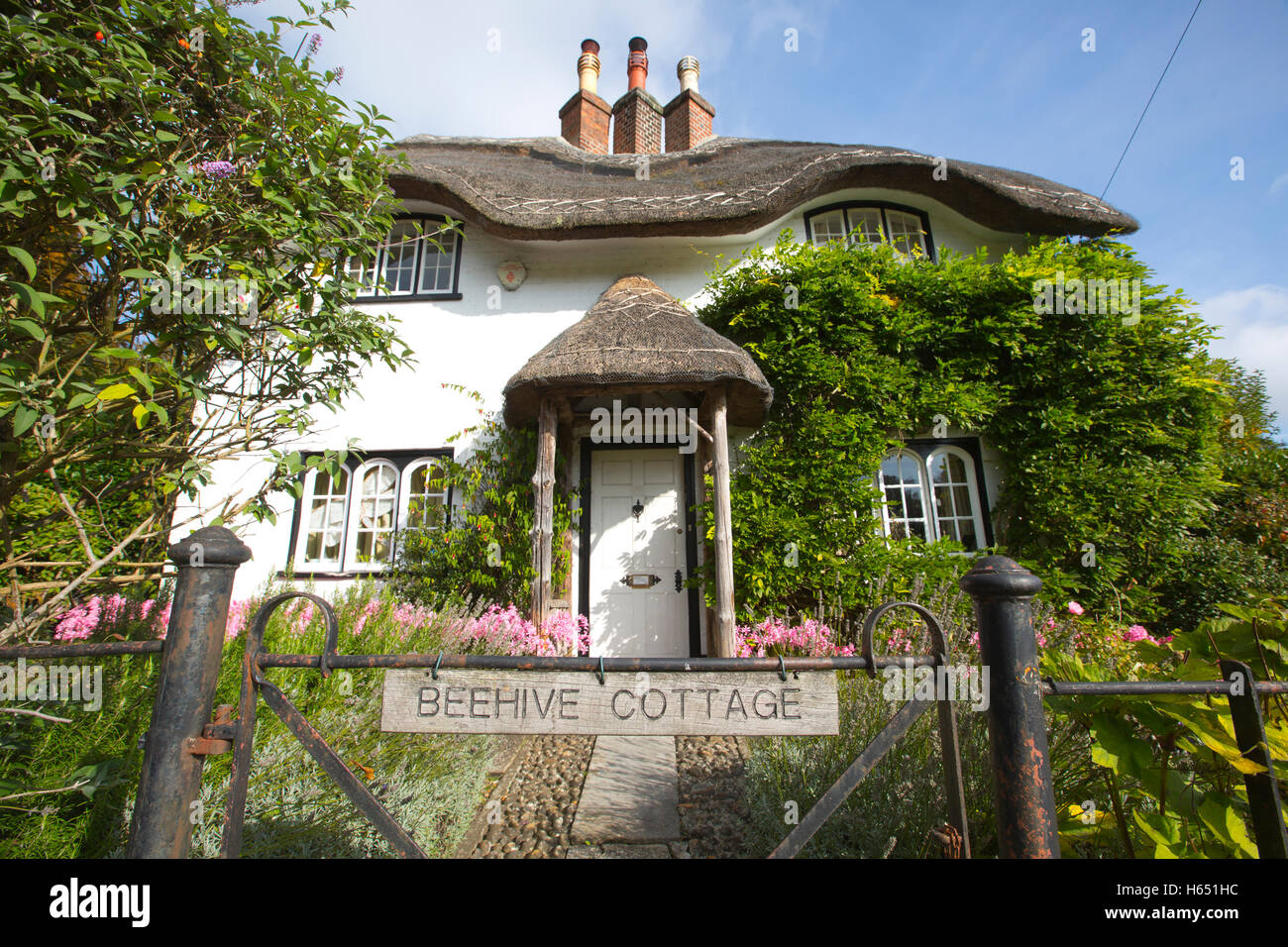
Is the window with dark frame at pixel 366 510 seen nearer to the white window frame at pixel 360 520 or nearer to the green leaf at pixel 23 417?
the white window frame at pixel 360 520

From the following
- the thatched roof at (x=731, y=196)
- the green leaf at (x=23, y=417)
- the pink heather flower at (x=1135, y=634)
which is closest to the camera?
the green leaf at (x=23, y=417)

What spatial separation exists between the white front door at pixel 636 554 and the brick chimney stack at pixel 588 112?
21.1 feet

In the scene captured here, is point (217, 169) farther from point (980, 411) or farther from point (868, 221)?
point (868, 221)

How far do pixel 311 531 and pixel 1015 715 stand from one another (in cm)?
664

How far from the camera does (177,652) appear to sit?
1.26m

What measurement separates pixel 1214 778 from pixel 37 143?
184 inches

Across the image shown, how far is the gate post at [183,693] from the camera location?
1199mm

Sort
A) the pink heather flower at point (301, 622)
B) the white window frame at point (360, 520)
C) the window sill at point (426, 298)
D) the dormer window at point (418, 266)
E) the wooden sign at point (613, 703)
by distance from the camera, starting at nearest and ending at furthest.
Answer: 1. the wooden sign at point (613, 703)
2. the pink heather flower at point (301, 622)
3. the white window frame at point (360, 520)
4. the window sill at point (426, 298)
5. the dormer window at point (418, 266)

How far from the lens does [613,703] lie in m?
1.31

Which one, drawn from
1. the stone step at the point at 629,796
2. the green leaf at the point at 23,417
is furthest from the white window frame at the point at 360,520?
the green leaf at the point at 23,417

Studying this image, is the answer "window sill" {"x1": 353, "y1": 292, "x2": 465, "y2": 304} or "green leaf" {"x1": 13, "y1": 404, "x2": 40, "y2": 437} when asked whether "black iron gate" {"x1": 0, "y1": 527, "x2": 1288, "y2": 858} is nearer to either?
"green leaf" {"x1": 13, "y1": 404, "x2": 40, "y2": 437}

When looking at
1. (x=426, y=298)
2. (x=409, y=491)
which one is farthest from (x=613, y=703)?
(x=426, y=298)

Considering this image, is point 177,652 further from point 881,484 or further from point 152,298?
point 881,484
